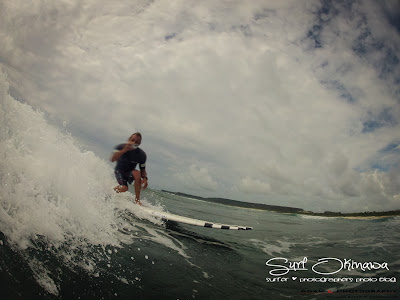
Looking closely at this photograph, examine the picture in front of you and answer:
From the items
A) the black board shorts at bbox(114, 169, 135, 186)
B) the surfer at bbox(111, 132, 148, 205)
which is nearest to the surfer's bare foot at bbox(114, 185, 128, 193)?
the surfer at bbox(111, 132, 148, 205)

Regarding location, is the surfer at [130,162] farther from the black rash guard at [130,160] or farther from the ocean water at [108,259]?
the ocean water at [108,259]

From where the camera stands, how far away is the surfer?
25.0ft

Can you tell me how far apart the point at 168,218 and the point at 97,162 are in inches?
202

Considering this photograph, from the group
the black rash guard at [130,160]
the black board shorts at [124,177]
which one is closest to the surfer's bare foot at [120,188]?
the black board shorts at [124,177]

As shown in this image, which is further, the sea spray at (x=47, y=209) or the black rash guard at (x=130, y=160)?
the black rash guard at (x=130, y=160)

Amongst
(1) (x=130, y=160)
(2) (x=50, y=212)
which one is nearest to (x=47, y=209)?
(2) (x=50, y=212)

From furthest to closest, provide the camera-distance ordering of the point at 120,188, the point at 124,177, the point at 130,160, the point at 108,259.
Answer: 1. the point at 120,188
2. the point at 124,177
3. the point at 130,160
4. the point at 108,259

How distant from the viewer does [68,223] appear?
4418mm

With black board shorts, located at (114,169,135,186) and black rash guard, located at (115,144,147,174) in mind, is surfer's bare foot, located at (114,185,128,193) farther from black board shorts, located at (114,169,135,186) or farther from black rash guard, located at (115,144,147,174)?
black rash guard, located at (115,144,147,174)

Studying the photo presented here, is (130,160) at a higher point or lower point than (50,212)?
higher

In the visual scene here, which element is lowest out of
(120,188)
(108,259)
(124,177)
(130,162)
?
(108,259)

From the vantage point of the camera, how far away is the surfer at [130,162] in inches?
301

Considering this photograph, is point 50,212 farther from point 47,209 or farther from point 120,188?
point 120,188

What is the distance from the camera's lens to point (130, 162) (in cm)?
806
